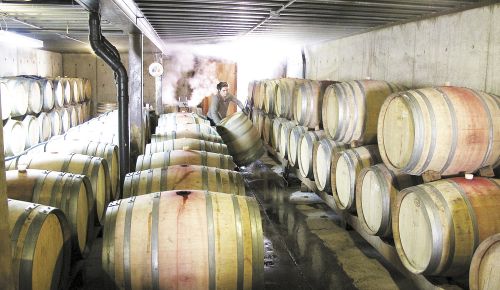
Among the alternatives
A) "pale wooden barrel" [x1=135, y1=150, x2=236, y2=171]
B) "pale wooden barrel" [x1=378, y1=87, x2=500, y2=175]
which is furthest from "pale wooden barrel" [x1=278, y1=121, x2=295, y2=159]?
"pale wooden barrel" [x1=378, y1=87, x2=500, y2=175]

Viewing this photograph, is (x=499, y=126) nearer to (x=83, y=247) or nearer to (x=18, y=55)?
(x=83, y=247)

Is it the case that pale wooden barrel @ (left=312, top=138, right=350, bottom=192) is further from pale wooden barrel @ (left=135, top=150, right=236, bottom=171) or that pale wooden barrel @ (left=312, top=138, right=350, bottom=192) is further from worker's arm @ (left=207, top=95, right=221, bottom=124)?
worker's arm @ (left=207, top=95, right=221, bottom=124)

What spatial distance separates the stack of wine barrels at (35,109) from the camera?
8.73m

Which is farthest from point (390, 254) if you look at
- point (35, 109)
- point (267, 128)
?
point (35, 109)

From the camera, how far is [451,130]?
3.78 m

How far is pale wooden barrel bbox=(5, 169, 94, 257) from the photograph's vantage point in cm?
382

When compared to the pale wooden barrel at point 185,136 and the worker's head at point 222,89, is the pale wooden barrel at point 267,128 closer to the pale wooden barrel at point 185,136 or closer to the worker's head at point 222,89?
the worker's head at point 222,89

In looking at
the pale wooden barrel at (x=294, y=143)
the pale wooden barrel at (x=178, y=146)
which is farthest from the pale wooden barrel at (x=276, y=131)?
the pale wooden barrel at (x=178, y=146)

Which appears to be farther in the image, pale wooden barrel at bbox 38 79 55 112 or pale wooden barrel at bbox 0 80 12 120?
pale wooden barrel at bbox 38 79 55 112

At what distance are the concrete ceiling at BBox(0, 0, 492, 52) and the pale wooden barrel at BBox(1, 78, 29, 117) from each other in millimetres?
1209

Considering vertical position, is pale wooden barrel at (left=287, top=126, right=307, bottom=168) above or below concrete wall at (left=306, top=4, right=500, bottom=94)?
below

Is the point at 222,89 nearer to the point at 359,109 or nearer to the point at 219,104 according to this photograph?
the point at 219,104

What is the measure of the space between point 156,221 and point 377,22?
17.5 feet

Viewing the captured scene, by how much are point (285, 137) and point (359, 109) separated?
3502 millimetres
